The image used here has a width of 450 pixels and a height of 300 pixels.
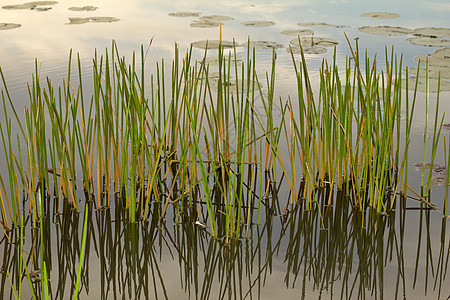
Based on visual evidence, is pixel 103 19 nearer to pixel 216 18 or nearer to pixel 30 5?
pixel 216 18

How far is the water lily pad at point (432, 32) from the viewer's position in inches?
209

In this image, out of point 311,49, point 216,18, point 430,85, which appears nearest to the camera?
point 430,85

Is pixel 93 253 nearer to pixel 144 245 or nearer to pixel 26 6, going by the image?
pixel 144 245

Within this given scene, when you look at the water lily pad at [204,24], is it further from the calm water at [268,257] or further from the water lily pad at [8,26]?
the calm water at [268,257]

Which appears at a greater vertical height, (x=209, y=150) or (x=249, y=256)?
(x=209, y=150)

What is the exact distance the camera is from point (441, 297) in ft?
6.52

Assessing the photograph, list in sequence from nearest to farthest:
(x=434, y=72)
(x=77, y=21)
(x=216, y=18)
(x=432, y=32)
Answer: (x=434, y=72) → (x=432, y=32) → (x=77, y=21) → (x=216, y=18)

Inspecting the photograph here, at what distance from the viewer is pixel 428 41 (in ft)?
16.7

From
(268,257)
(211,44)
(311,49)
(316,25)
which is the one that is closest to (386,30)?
(316,25)

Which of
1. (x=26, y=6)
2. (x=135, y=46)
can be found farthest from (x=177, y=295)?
(x=26, y=6)

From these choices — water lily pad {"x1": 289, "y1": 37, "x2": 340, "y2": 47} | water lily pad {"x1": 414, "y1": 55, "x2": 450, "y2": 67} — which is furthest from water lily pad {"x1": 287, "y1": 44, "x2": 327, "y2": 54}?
water lily pad {"x1": 414, "y1": 55, "x2": 450, "y2": 67}

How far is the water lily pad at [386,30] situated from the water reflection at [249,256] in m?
3.14

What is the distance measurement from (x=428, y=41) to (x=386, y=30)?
461 millimetres

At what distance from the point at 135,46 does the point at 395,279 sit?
3.36 metres
